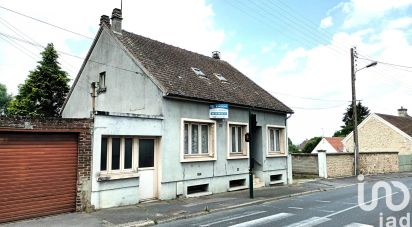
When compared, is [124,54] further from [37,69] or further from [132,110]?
[37,69]

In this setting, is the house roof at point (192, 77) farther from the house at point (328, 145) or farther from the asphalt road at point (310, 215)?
the house at point (328, 145)

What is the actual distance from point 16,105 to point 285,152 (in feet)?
79.8

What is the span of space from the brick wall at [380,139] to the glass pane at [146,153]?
3411cm

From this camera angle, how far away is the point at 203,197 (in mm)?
14141

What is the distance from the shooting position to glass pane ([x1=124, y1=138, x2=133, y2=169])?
40.4ft

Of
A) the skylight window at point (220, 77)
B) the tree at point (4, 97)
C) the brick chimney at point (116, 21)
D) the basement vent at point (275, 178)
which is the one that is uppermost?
the tree at point (4, 97)

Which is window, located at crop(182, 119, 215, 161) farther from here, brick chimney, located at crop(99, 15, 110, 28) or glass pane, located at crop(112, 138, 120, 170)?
brick chimney, located at crop(99, 15, 110, 28)

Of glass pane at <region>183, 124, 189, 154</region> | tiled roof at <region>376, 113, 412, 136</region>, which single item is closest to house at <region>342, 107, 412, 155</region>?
tiled roof at <region>376, 113, 412, 136</region>

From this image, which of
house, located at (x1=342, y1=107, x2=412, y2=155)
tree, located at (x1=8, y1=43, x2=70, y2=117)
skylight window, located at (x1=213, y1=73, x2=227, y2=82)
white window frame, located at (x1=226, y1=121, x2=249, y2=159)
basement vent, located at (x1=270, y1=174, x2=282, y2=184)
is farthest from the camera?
house, located at (x1=342, y1=107, x2=412, y2=155)

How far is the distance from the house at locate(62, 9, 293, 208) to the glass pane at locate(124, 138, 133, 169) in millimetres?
34

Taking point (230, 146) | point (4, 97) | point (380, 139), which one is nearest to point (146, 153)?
point (230, 146)

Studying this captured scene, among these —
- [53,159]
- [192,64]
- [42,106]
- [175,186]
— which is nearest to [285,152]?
[192,64]

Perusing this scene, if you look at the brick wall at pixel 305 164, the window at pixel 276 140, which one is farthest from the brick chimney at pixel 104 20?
the brick wall at pixel 305 164

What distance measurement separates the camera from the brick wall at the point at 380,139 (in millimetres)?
38706
